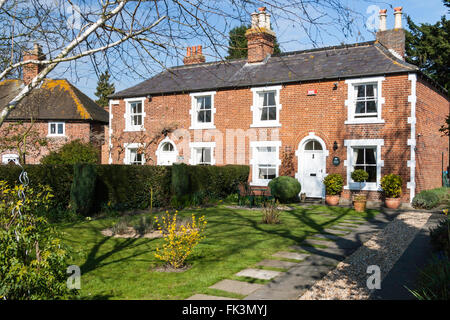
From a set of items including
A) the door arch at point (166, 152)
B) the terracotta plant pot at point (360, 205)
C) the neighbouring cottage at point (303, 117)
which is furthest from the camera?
the door arch at point (166, 152)

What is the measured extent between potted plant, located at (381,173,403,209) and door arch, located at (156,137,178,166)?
11.1 metres

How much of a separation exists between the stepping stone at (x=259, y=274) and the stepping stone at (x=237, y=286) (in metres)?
0.39

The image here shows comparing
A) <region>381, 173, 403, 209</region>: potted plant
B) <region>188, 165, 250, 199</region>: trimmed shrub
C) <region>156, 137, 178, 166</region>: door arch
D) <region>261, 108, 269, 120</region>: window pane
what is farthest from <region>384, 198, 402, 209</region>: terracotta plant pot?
<region>156, 137, 178, 166</region>: door arch

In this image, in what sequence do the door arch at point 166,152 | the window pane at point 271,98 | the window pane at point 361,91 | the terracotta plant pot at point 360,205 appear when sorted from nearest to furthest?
the terracotta plant pot at point 360,205, the window pane at point 361,91, the window pane at point 271,98, the door arch at point 166,152

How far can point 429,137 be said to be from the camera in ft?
63.7

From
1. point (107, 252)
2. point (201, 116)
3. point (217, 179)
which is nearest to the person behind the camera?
point (107, 252)

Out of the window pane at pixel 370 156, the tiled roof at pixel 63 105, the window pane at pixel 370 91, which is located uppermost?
the tiled roof at pixel 63 105

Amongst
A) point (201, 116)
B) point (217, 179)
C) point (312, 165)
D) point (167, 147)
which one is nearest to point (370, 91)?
point (312, 165)

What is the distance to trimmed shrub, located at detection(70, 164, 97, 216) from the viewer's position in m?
13.1

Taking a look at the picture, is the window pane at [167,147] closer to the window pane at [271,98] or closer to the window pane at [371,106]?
the window pane at [271,98]

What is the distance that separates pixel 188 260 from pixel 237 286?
70.8 inches

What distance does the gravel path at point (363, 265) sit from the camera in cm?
584

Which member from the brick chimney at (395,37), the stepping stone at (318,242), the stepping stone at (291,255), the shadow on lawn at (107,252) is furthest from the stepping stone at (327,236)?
the brick chimney at (395,37)

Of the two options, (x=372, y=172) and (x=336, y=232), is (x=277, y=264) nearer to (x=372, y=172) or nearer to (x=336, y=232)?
(x=336, y=232)
